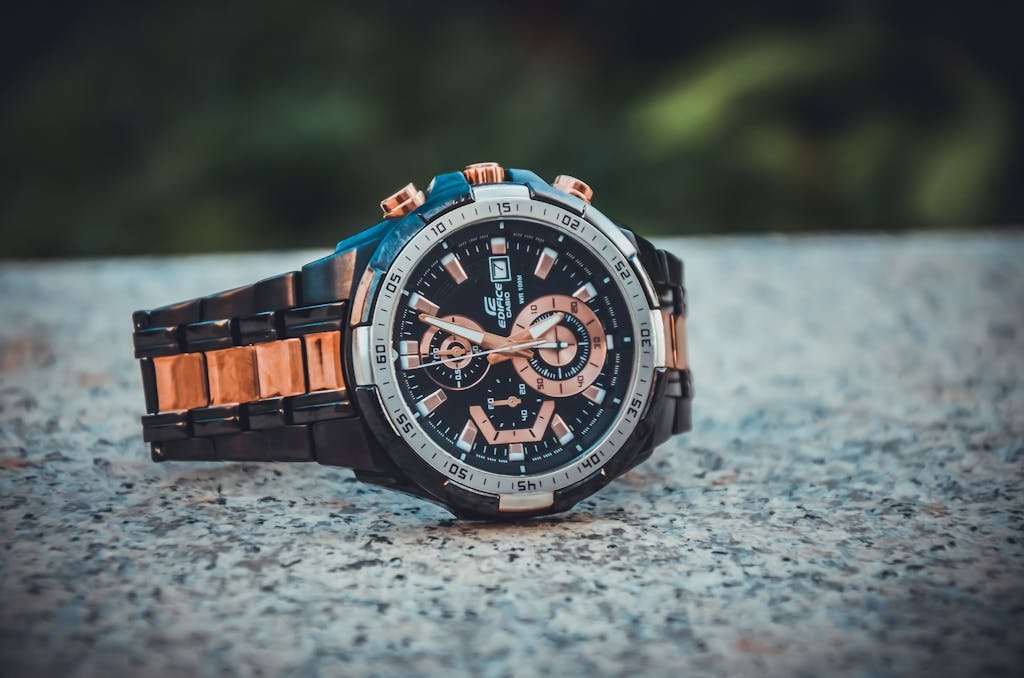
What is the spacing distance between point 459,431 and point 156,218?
10.5 feet

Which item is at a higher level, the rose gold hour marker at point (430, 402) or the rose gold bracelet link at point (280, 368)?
the rose gold bracelet link at point (280, 368)

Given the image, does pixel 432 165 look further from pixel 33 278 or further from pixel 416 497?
pixel 416 497

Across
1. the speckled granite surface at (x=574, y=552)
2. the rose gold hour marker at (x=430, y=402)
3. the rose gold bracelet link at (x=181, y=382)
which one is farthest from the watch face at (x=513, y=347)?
the rose gold bracelet link at (x=181, y=382)

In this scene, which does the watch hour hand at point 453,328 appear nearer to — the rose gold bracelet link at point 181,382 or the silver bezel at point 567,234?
the silver bezel at point 567,234

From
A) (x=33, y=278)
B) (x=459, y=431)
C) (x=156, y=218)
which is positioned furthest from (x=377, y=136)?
(x=459, y=431)

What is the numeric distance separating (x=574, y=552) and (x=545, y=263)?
0.41 m

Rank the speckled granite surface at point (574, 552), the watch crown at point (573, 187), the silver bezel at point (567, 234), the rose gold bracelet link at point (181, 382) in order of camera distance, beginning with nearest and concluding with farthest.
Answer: the speckled granite surface at point (574, 552) → the silver bezel at point (567, 234) → the watch crown at point (573, 187) → the rose gold bracelet link at point (181, 382)

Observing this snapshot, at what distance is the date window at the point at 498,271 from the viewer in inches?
56.2

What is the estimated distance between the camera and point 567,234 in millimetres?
1437

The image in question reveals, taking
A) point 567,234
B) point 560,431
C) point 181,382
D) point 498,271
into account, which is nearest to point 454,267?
point 498,271

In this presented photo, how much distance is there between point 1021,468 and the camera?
1597 mm

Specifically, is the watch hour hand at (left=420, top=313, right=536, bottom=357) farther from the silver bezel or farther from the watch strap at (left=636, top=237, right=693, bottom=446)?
the watch strap at (left=636, top=237, right=693, bottom=446)

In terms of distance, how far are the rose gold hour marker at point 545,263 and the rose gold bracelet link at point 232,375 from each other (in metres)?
0.44

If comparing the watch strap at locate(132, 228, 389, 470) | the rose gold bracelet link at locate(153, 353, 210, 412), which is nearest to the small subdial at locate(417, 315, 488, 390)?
the watch strap at locate(132, 228, 389, 470)
